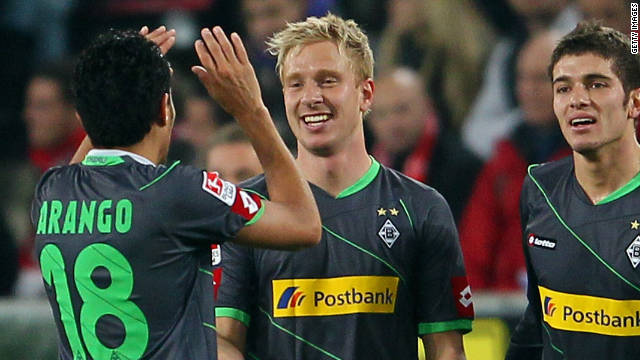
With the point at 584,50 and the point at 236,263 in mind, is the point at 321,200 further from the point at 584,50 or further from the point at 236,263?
the point at 584,50

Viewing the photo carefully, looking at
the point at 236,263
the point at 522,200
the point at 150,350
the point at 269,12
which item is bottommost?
the point at 150,350

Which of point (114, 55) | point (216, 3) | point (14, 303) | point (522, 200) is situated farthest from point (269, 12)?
point (114, 55)

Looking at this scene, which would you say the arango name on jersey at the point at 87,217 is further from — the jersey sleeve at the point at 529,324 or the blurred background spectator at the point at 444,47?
the blurred background spectator at the point at 444,47

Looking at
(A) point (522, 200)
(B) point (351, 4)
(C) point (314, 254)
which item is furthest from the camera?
(B) point (351, 4)

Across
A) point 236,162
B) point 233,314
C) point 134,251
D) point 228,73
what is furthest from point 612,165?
point 236,162

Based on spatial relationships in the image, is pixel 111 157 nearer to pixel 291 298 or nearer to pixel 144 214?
pixel 144 214

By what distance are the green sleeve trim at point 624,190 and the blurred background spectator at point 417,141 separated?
3419mm

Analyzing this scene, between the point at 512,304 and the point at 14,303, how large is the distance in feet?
9.87

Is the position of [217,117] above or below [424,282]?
above

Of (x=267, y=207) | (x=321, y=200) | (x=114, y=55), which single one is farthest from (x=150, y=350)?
(x=321, y=200)

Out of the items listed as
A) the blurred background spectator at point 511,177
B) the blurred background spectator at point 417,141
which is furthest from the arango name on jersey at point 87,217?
the blurred background spectator at point 417,141

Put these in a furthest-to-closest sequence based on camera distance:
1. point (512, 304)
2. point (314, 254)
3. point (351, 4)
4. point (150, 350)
→ 1. point (351, 4)
2. point (512, 304)
3. point (314, 254)
4. point (150, 350)

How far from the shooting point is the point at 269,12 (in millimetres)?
7977

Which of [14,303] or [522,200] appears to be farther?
[14,303]
